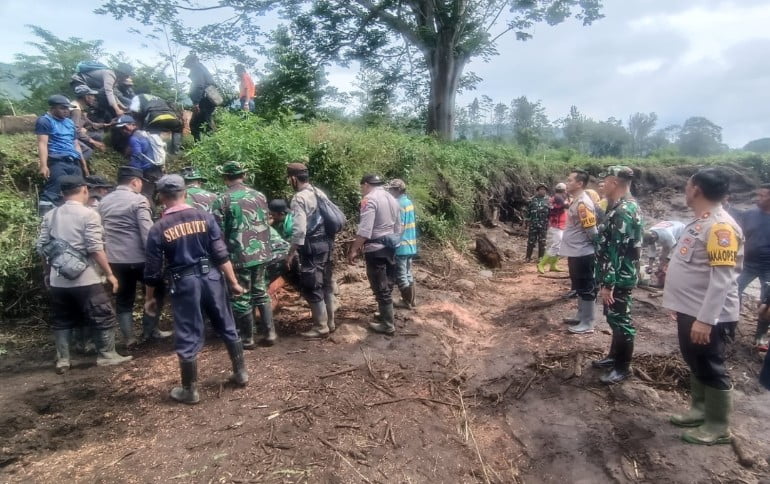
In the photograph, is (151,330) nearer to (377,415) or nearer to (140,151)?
(140,151)

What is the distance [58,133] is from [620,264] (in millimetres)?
6799

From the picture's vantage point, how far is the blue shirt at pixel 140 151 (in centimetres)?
602

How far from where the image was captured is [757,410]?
3.75m

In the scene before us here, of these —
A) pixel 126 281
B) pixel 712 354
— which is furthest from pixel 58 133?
pixel 712 354

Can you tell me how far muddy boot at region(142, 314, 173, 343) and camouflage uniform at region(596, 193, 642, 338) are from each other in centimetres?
499

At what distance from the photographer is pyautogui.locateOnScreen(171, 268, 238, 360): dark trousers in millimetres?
3600

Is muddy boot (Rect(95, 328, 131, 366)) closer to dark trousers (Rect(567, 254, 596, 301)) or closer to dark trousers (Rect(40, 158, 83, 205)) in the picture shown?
dark trousers (Rect(40, 158, 83, 205))

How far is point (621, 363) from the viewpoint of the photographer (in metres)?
4.12

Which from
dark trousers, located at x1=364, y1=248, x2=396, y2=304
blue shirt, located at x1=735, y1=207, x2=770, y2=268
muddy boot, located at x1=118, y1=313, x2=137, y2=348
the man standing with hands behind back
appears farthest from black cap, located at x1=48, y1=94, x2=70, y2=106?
blue shirt, located at x1=735, y1=207, x2=770, y2=268

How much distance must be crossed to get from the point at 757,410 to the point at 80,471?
5.44 m

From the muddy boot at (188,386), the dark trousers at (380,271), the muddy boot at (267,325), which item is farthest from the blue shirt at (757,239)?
the muddy boot at (188,386)

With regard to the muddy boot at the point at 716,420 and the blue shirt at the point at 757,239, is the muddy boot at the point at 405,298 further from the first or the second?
the blue shirt at the point at 757,239

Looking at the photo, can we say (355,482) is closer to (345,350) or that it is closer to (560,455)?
(560,455)

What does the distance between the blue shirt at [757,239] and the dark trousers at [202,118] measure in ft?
27.4
